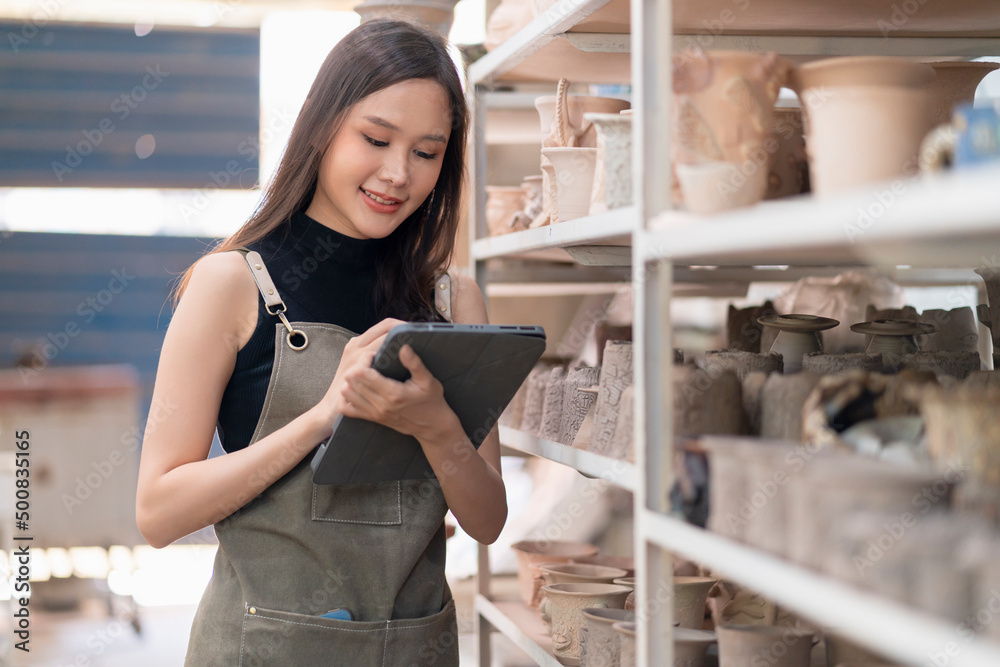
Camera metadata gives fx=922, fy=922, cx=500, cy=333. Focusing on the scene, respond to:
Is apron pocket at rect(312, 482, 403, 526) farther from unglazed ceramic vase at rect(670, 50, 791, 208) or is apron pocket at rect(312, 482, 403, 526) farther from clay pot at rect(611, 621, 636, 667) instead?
unglazed ceramic vase at rect(670, 50, 791, 208)

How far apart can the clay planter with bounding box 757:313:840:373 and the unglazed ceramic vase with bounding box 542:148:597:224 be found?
378 mm

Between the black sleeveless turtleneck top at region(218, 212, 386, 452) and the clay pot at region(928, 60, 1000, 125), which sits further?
the black sleeveless turtleneck top at region(218, 212, 386, 452)

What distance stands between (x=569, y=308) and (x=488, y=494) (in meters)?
1.83

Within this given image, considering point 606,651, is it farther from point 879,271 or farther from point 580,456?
point 879,271

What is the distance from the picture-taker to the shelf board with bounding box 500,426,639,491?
134 centimetres

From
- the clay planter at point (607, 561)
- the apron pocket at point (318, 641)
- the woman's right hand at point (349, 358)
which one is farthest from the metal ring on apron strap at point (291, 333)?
the clay planter at point (607, 561)

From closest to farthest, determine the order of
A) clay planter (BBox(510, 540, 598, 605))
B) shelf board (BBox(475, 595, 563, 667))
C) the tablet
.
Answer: the tablet, shelf board (BBox(475, 595, 563, 667)), clay planter (BBox(510, 540, 598, 605))

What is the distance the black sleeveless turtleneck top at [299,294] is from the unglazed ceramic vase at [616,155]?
469 millimetres

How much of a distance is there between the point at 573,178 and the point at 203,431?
29.9 inches

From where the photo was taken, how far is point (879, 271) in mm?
→ 2104

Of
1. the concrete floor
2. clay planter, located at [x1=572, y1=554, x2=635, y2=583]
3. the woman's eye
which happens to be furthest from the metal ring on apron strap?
the concrete floor

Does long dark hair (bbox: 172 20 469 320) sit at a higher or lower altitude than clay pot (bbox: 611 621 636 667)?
higher

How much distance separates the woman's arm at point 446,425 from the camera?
126 cm

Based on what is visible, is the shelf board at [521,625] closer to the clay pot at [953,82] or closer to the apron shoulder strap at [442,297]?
the apron shoulder strap at [442,297]
